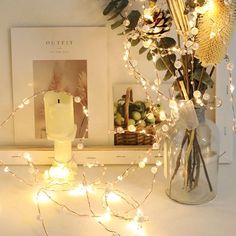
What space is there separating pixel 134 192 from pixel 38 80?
1.26 feet

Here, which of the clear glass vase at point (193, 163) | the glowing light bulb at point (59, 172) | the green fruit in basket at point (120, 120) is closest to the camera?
the clear glass vase at point (193, 163)

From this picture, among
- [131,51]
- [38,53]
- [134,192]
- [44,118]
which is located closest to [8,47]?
[38,53]

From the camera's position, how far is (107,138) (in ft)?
4.31

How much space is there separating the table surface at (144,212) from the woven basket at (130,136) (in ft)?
0.37

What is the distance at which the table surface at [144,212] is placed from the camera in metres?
0.98

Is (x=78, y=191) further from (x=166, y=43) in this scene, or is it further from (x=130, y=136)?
(x=166, y=43)

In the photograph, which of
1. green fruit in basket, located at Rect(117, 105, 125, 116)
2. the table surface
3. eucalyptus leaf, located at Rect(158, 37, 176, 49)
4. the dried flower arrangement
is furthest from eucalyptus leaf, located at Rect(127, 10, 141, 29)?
the table surface

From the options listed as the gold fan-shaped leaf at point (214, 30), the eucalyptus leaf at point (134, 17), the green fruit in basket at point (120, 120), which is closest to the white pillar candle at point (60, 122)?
the green fruit in basket at point (120, 120)

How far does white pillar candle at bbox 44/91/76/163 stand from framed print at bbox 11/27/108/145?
72mm

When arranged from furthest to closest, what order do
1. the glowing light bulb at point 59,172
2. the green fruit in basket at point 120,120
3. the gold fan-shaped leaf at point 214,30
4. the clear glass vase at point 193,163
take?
the green fruit in basket at point 120,120 < the glowing light bulb at point 59,172 < the clear glass vase at point 193,163 < the gold fan-shaped leaf at point 214,30

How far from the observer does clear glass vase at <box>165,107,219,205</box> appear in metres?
1.08

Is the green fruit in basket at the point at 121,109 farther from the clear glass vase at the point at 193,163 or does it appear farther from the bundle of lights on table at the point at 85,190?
the clear glass vase at the point at 193,163

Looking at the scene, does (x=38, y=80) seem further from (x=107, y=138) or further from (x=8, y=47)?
(x=107, y=138)

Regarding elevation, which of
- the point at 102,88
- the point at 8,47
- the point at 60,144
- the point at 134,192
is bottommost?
the point at 134,192
